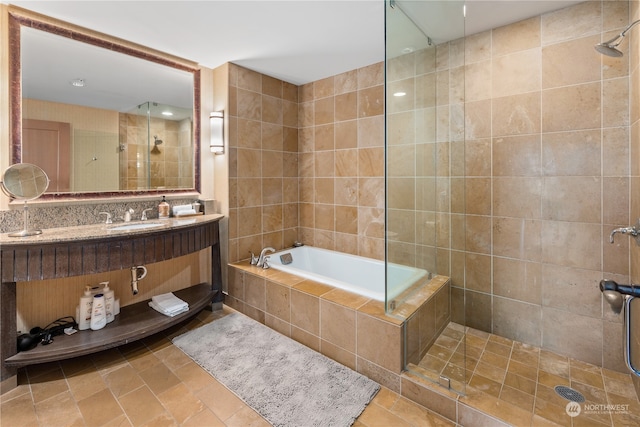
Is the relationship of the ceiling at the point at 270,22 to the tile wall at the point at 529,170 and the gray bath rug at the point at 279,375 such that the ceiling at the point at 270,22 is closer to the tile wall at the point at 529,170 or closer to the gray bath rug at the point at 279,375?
the tile wall at the point at 529,170

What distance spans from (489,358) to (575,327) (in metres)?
0.61

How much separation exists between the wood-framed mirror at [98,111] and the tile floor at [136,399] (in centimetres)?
121

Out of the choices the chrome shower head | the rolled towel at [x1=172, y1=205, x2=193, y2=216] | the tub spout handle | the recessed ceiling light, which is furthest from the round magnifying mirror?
the chrome shower head

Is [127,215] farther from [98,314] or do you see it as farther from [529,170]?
[529,170]

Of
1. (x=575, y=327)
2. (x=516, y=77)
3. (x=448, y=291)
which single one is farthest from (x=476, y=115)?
(x=575, y=327)

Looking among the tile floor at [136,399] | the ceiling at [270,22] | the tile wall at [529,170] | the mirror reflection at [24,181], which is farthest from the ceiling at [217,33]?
the tile floor at [136,399]

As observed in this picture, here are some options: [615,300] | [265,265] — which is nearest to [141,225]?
[265,265]

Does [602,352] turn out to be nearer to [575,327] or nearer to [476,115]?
[575,327]

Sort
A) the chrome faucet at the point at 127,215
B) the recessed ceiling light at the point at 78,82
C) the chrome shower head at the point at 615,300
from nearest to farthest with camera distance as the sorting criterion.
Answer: the chrome shower head at the point at 615,300 → the recessed ceiling light at the point at 78,82 → the chrome faucet at the point at 127,215

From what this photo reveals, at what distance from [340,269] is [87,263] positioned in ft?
6.95

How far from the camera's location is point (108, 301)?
2.22m

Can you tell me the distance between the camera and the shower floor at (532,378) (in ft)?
5.16

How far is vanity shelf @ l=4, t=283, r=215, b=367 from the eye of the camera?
5.86ft

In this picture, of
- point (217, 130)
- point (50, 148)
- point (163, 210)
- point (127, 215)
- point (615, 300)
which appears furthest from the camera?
point (217, 130)
